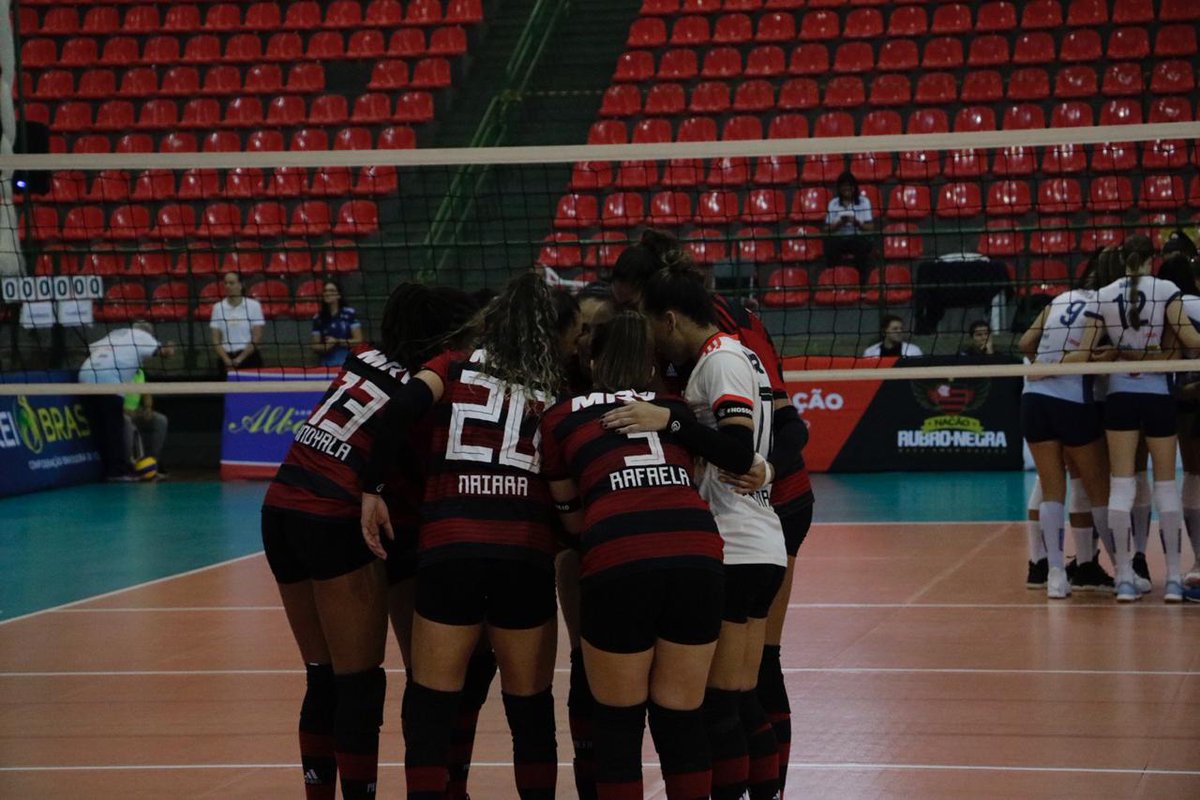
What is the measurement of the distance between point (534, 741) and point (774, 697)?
828 millimetres

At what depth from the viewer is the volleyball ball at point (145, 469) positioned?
583 inches

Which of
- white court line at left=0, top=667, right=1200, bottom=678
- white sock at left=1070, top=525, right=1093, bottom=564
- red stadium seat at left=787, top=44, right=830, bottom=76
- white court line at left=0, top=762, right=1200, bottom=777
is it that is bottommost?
white court line at left=0, top=667, right=1200, bottom=678

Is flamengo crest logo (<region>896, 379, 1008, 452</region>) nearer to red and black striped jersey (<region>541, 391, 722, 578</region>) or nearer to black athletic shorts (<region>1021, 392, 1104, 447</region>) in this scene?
black athletic shorts (<region>1021, 392, 1104, 447</region>)

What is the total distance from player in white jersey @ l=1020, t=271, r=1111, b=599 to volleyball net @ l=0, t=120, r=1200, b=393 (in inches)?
162

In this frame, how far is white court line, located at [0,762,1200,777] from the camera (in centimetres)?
539

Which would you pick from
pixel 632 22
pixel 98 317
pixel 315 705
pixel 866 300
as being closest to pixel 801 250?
pixel 866 300

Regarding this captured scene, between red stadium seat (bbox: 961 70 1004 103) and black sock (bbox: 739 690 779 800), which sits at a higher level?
red stadium seat (bbox: 961 70 1004 103)

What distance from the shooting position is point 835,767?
553cm

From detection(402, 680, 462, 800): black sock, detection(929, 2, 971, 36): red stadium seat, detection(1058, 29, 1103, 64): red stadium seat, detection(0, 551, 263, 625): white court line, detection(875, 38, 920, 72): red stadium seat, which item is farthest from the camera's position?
detection(929, 2, 971, 36): red stadium seat

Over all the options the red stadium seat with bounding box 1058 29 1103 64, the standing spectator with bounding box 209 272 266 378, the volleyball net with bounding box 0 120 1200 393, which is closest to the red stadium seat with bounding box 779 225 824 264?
the volleyball net with bounding box 0 120 1200 393

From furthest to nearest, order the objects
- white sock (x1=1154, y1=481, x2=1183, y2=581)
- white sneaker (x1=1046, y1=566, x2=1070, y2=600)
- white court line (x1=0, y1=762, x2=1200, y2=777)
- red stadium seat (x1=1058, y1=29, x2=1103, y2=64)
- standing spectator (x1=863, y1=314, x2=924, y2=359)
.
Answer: red stadium seat (x1=1058, y1=29, x2=1103, y2=64) → standing spectator (x1=863, y1=314, x2=924, y2=359) → white sneaker (x1=1046, y1=566, x2=1070, y2=600) → white sock (x1=1154, y1=481, x2=1183, y2=581) → white court line (x1=0, y1=762, x2=1200, y2=777)

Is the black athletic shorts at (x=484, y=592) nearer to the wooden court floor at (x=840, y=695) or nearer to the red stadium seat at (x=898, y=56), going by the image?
the wooden court floor at (x=840, y=695)

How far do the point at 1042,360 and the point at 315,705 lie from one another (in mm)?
4992

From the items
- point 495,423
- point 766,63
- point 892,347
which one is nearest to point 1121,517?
point 495,423
